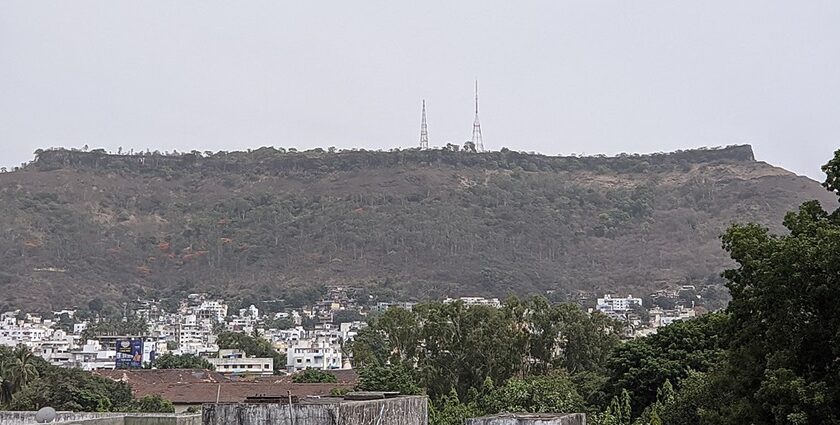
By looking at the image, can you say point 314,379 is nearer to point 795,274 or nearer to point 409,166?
point 795,274

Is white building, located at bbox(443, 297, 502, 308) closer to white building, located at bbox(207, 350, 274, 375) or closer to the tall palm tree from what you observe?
white building, located at bbox(207, 350, 274, 375)

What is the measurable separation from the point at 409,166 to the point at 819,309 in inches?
6752

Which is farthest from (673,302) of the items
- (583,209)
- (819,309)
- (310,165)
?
(819,309)

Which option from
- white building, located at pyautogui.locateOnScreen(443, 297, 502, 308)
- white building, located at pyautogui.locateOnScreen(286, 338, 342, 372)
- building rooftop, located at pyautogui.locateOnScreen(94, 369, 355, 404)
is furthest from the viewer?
white building, located at pyautogui.locateOnScreen(286, 338, 342, 372)

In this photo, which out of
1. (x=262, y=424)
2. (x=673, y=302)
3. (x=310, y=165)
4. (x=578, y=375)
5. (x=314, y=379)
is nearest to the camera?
(x=262, y=424)

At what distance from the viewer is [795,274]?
1442 cm

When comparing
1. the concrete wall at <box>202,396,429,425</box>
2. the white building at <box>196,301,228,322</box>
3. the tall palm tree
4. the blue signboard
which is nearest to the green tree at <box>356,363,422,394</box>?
the tall palm tree

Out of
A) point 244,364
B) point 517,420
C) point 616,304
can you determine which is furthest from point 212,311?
point 517,420

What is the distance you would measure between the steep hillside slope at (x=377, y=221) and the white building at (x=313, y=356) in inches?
1290

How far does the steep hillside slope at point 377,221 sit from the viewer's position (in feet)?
522

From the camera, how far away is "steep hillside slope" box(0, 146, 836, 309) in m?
159

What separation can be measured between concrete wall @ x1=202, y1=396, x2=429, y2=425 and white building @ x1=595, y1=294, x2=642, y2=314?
127737 millimetres

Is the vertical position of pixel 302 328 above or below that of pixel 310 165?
below

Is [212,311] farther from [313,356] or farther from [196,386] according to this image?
[196,386]
